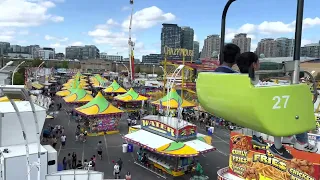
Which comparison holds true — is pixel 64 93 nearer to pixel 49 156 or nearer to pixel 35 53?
pixel 49 156

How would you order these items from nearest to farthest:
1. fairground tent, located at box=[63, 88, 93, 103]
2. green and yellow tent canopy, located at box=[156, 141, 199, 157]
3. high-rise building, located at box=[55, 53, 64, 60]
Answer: green and yellow tent canopy, located at box=[156, 141, 199, 157] → fairground tent, located at box=[63, 88, 93, 103] → high-rise building, located at box=[55, 53, 64, 60]

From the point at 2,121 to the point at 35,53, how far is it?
189224 millimetres

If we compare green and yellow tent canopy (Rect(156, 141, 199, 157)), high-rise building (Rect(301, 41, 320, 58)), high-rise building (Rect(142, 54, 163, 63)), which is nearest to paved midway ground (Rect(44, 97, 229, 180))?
green and yellow tent canopy (Rect(156, 141, 199, 157))

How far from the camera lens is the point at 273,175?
10.6 m

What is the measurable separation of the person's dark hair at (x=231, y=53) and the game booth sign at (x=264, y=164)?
21.9ft

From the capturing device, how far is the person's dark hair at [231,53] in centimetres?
297

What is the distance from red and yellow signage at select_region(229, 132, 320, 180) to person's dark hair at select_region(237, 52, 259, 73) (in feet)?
21.3

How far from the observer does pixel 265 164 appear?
10898 mm

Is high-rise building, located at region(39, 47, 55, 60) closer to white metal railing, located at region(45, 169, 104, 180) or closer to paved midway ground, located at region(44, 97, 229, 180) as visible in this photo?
paved midway ground, located at region(44, 97, 229, 180)

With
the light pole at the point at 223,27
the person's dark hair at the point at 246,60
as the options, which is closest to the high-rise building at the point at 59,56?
the light pole at the point at 223,27

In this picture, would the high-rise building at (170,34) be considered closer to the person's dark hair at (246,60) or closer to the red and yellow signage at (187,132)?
the red and yellow signage at (187,132)

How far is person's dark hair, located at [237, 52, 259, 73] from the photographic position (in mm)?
2721

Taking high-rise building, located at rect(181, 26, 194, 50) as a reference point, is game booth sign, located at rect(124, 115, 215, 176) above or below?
below

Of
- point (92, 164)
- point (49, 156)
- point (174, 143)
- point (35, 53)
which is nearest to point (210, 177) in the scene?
point (174, 143)
